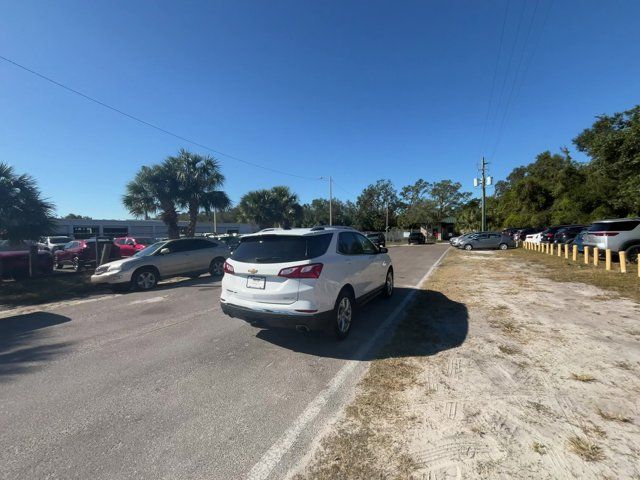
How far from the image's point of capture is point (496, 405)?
2.94 m

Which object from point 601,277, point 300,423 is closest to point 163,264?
point 300,423

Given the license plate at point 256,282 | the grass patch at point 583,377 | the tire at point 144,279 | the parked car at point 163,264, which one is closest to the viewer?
the grass patch at point 583,377

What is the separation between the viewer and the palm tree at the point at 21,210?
11172 millimetres

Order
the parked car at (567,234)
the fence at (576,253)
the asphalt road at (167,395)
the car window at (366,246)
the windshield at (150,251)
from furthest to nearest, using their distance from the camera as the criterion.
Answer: the parked car at (567,234) < the fence at (576,253) < the windshield at (150,251) < the car window at (366,246) < the asphalt road at (167,395)

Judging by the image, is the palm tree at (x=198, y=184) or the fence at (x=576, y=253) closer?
the fence at (x=576, y=253)

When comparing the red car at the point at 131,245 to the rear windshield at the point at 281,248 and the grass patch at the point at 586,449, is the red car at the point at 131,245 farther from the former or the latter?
the grass patch at the point at 586,449

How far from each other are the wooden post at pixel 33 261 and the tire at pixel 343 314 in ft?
44.3

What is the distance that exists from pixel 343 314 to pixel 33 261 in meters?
13.7

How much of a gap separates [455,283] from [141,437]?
8822mm

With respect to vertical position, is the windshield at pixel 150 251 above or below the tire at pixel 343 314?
above

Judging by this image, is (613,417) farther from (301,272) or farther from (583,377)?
(301,272)

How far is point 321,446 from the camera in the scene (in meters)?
2.47

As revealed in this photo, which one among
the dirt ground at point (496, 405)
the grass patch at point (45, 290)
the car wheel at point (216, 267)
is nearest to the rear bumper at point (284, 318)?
the dirt ground at point (496, 405)

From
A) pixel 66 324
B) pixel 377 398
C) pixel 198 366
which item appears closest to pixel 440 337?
pixel 377 398
